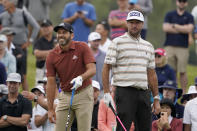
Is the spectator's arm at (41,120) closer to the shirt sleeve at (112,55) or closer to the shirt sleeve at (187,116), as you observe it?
the shirt sleeve at (187,116)

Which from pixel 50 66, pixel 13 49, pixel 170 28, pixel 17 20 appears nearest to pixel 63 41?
pixel 50 66

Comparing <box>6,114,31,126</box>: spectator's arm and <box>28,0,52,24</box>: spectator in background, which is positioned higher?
<box>28,0,52,24</box>: spectator in background

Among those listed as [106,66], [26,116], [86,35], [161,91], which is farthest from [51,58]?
[86,35]

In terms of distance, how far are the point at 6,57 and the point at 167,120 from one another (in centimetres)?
448

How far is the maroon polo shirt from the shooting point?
9.68 metres

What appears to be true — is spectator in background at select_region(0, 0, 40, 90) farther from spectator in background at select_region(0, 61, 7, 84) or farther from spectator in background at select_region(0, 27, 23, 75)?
spectator in background at select_region(0, 61, 7, 84)

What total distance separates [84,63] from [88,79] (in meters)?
0.26

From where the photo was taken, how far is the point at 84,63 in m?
9.78

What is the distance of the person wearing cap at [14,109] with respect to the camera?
37.7 feet

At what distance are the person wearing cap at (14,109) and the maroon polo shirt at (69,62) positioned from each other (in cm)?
197

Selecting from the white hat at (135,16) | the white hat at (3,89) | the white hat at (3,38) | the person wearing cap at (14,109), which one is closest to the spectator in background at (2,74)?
the white hat at (3,89)

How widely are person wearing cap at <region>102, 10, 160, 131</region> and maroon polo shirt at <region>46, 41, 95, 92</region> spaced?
2.21 feet

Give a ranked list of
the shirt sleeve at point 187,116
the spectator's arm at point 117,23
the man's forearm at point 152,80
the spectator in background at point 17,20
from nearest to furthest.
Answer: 1. the man's forearm at point 152,80
2. the shirt sleeve at point 187,116
3. the spectator's arm at point 117,23
4. the spectator in background at point 17,20

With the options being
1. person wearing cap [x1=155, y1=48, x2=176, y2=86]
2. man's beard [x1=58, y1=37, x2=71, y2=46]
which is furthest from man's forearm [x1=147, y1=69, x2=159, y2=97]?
person wearing cap [x1=155, y1=48, x2=176, y2=86]
